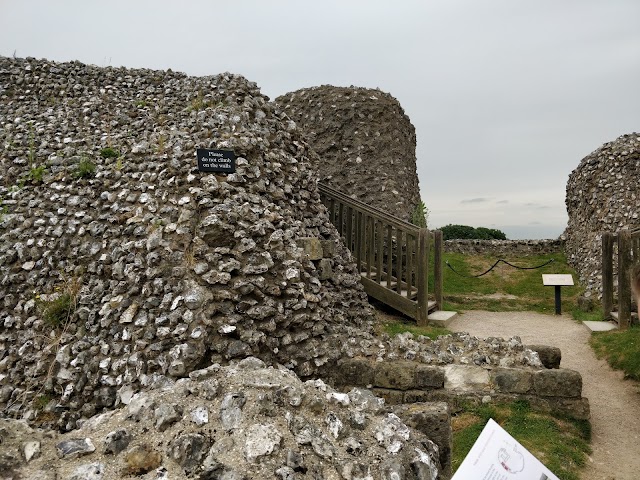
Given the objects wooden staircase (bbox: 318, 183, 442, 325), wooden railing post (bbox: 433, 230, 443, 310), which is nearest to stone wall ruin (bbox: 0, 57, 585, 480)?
wooden staircase (bbox: 318, 183, 442, 325)

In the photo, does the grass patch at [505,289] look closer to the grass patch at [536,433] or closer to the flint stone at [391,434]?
the grass patch at [536,433]

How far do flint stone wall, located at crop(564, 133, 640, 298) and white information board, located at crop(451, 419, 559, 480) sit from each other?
12.9 meters

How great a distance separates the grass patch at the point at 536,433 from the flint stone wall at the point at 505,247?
642 inches

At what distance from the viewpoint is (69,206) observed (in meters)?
8.30

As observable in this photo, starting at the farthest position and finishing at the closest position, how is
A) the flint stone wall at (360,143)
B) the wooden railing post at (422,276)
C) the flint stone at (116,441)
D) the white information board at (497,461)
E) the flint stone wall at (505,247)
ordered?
1. the flint stone wall at (505,247)
2. the flint stone wall at (360,143)
3. the wooden railing post at (422,276)
4. the flint stone at (116,441)
5. the white information board at (497,461)

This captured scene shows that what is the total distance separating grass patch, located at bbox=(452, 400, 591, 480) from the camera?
5.62 meters

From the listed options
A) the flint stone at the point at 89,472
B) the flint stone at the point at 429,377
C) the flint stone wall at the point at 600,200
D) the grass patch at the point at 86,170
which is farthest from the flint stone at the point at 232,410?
the flint stone wall at the point at 600,200

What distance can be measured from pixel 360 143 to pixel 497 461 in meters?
11.8

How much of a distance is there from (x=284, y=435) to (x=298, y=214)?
5220mm

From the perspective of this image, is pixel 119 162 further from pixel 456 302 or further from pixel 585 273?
pixel 585 273

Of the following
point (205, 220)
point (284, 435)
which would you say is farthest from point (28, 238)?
point (284, 435)

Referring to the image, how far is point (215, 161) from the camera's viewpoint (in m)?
7.45

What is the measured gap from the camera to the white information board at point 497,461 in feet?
9.33

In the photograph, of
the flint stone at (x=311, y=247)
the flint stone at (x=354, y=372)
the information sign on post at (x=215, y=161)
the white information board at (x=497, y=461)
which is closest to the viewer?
the white information board at (x=497, y=461)
